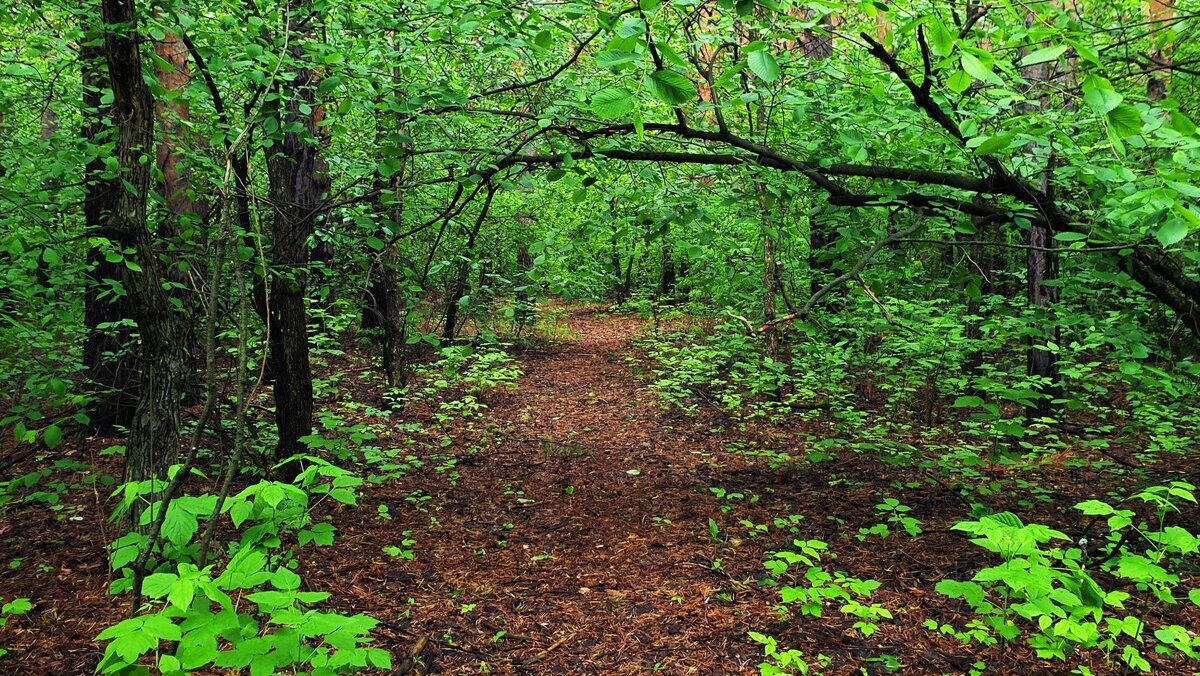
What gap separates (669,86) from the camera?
58.1 inches

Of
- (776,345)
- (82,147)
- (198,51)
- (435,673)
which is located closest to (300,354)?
(82,147)

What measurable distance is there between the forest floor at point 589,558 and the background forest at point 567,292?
29 millimetres

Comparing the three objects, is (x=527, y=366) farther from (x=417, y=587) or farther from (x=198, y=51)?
(x=198, y=51)

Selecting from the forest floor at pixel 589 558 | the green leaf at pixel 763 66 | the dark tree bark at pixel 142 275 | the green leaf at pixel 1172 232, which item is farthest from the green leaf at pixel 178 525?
the green leaf at pixel 1172 232

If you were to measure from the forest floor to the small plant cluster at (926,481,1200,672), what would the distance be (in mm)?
146

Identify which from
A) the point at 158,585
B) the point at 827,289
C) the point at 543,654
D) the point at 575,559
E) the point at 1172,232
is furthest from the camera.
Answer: the point at 575,559

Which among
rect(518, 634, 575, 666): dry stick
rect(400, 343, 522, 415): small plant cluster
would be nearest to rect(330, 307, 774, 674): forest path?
rect(518, 634, 575, 666): dry stick

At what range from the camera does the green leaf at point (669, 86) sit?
4.73 ft

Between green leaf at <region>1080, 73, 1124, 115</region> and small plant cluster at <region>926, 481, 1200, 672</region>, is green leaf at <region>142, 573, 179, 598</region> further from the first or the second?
green leaf at <region>1080, 73, 1124, 115</region>

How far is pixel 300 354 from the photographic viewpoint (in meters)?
4.79

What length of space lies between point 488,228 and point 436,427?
11.9ft

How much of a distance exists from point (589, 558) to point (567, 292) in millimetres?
2161

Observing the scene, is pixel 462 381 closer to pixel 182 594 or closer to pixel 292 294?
pixel 292 294

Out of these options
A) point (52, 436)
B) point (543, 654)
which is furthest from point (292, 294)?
point (543, 654)
